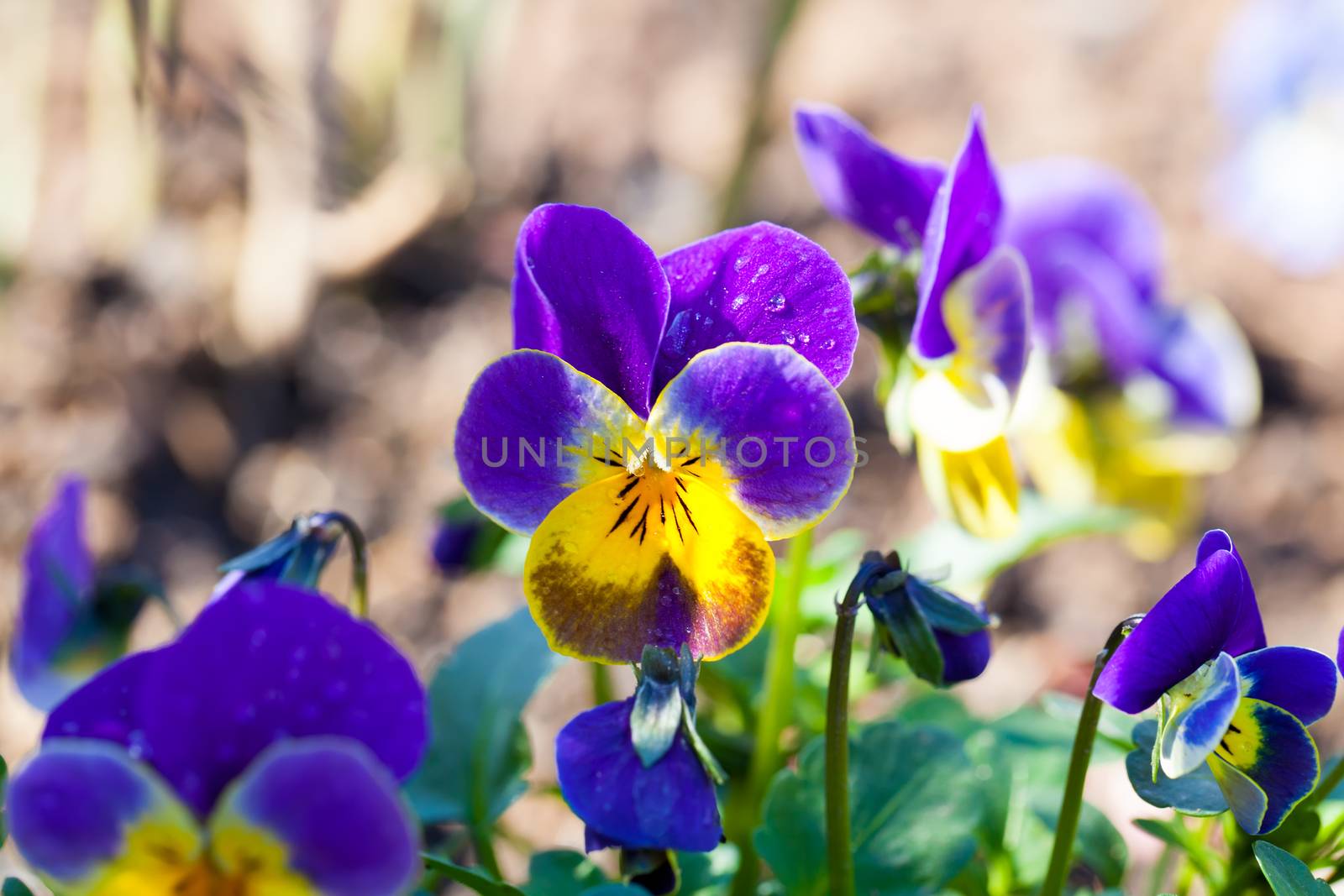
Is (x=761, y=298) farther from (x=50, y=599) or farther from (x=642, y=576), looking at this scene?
(x=50, y=599)

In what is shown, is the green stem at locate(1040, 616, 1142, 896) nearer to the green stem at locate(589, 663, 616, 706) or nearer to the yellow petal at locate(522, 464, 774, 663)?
the yellow petal at locate(522, 464, 774, 663)

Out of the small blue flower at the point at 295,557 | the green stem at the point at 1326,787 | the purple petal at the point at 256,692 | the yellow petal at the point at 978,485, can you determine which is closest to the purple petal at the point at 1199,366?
the yellow petal at the point at 978,485

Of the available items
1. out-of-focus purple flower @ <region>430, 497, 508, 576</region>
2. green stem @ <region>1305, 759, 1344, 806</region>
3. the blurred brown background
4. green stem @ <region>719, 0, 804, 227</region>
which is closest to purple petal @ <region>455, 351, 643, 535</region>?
green stem @ <region>1305, 759, 1344, 806</region>

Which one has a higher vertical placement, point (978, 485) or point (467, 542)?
point (978, 485)

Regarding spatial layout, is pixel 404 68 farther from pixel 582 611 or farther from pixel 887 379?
pixel 582 611

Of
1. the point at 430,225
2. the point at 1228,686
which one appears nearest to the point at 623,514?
the point at 1228,686

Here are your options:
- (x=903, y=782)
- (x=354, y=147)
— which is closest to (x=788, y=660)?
(x=903, y=782)
